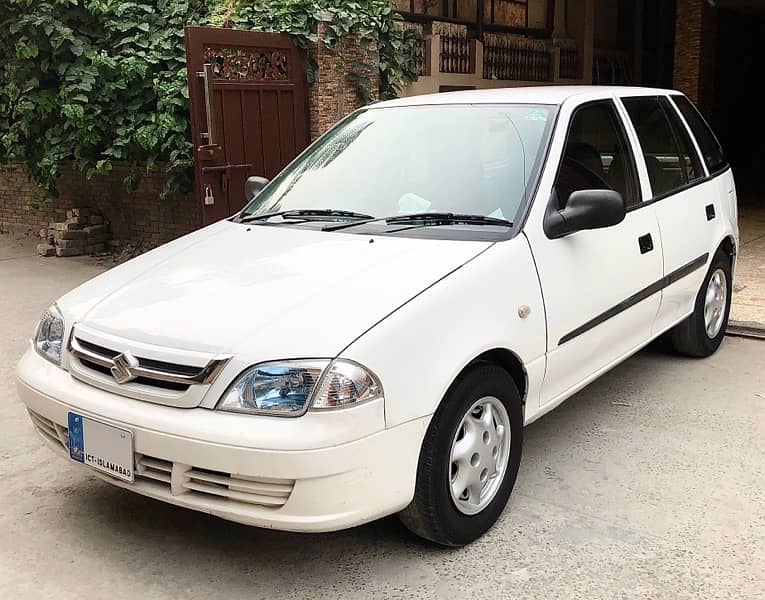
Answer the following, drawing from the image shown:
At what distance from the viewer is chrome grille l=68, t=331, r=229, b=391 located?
268 cm

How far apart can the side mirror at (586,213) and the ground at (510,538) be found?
1148 mm

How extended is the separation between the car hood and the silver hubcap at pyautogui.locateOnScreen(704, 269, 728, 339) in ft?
8.50

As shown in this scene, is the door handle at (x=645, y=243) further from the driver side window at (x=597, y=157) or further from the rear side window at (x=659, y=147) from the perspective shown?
the rear side window at (x=659, y=147)

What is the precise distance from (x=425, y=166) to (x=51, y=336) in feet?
5.86

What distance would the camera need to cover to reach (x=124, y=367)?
283 centimetres

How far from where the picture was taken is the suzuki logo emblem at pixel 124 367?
111 inches

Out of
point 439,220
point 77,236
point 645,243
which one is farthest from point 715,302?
point 77,236


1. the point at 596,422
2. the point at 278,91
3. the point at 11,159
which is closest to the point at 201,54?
the point at 278,91

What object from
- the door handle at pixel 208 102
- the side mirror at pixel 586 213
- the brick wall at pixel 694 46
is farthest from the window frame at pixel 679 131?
the brick wall at pixel 694 46

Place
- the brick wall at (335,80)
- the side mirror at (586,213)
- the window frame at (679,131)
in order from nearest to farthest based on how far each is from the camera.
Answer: the side mirror at (586,213)
the window frame at (679,131)
the brick wall at (335,80)

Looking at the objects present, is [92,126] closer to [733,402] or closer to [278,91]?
[278,91]

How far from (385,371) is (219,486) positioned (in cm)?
67

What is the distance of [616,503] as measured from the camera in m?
3.46

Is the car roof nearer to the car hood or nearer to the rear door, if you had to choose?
the rear door
